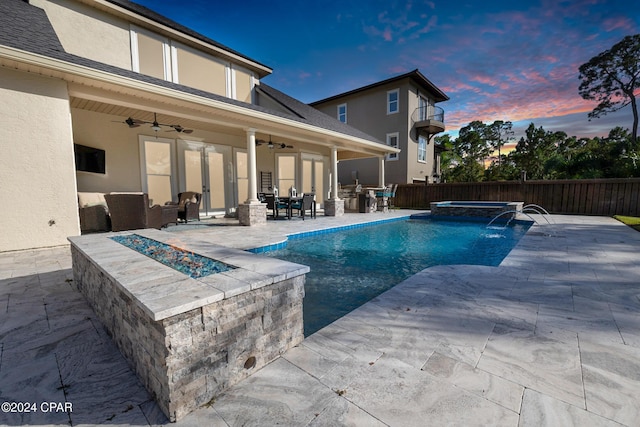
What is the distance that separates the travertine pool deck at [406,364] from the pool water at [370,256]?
0.57 m

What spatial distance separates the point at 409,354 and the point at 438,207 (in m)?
10.6

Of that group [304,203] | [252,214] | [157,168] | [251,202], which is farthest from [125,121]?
[304,203]

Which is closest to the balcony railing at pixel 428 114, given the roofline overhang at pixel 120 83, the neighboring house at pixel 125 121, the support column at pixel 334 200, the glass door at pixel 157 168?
the neighboring house at pixel 125 121

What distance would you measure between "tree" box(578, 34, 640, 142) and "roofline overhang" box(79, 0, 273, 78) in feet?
78.8

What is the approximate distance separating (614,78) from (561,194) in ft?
53.1

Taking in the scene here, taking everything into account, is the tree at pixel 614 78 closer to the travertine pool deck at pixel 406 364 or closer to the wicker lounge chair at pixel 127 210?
the travertine pool deck at pixel 406 364

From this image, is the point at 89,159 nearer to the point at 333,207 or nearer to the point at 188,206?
the point at 188,206

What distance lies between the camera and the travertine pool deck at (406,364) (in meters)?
1.37

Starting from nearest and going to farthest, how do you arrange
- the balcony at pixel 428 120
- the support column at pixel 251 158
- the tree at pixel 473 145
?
the support column at pixel 251 158 < the balcony at pixel 428 120 < the tree at pixel 473 145

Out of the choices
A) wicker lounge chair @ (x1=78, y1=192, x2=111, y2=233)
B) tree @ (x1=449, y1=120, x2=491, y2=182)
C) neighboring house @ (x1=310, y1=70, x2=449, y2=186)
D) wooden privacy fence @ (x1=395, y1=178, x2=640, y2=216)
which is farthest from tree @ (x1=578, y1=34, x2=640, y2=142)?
wicker lounge chair @ (x1=78, y1=192, x2=111, y2=233)

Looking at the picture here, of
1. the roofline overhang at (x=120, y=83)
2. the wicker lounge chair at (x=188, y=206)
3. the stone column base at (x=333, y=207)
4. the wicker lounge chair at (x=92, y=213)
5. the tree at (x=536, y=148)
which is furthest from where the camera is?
the tree at (x=536, y=148)

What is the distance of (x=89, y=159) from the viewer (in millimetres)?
6797

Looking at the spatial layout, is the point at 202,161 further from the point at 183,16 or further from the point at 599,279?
the point at 599,279

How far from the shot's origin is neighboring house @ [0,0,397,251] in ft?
14.8
